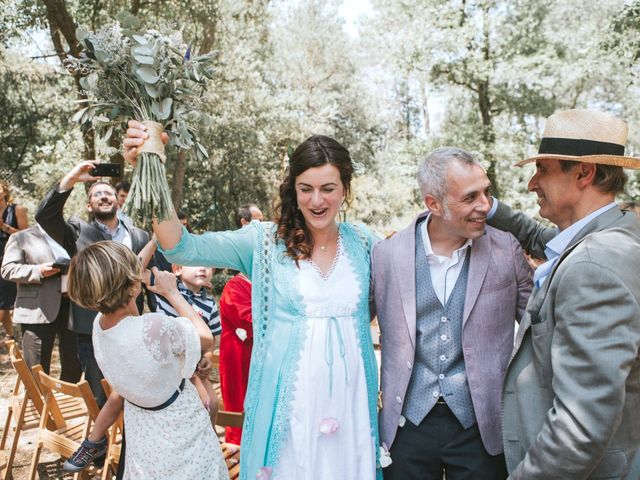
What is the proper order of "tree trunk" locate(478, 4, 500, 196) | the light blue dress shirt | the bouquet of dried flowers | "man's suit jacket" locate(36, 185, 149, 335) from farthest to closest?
"tree trunk" locate(478, 4, 500, 196) < "man's suit jacket" locate(36, 185, 149, 335) < the bouquet of dried flowers < the light blue dress shirt

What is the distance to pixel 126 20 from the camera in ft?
7.26

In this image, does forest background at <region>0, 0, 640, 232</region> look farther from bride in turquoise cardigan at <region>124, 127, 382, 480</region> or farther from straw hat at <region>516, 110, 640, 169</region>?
straw hat at <region>516, 110, 640, 169</region>

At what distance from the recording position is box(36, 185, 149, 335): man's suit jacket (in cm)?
416

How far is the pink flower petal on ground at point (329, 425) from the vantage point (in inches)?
89.4

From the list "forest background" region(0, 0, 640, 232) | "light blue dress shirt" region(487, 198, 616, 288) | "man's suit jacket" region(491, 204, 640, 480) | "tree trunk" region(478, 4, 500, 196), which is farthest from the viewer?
"tree trunk" region(478, 4, 500, 196)

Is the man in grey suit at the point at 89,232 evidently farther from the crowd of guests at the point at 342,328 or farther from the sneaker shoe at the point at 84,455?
the crowd of guests at the point at 342,328

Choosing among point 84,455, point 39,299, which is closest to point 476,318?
A: point 84,455

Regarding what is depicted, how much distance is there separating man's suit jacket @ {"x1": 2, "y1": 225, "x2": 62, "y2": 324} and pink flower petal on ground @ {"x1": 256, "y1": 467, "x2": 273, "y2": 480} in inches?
143

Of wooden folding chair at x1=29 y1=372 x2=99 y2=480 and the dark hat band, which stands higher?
the dark hat band

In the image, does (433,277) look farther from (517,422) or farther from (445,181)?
(517,422)

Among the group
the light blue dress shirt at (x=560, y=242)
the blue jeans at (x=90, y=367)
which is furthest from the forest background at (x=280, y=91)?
the light blue dress shirt at (x=560, y=242)

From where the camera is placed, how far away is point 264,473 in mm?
2301

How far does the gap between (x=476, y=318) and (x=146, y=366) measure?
4.73 ft

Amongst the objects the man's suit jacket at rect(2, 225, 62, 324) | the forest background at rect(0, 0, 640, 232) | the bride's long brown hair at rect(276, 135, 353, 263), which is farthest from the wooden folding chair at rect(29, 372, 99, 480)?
the forest background at rect(0, 0, 640, 232)
